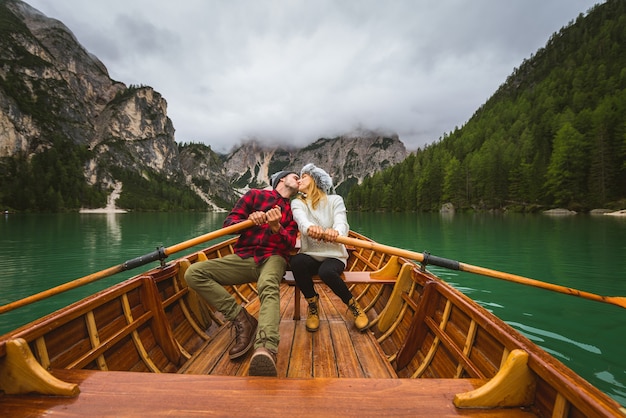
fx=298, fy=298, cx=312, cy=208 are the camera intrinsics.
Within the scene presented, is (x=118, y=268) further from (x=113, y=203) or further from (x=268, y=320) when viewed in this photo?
(x=113, y=203)

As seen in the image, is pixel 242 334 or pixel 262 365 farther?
pixel 242 334

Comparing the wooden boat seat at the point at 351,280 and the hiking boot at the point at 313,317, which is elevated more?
the wooden boat seat at the point at 351,280

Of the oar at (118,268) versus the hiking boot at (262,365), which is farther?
the oar at (118,268)

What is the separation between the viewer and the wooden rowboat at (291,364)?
1835 millimetres

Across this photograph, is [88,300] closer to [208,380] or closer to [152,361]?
[152,361]

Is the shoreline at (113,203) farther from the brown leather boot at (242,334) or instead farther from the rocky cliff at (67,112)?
the brown leather boot at (242,334)

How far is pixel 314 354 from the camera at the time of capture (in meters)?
3.71

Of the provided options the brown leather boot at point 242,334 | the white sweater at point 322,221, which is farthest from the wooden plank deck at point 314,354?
the white sweater at point 322,221

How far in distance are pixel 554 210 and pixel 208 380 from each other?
65.4m

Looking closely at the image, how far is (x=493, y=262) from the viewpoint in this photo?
42.9 ft

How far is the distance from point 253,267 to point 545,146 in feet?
281

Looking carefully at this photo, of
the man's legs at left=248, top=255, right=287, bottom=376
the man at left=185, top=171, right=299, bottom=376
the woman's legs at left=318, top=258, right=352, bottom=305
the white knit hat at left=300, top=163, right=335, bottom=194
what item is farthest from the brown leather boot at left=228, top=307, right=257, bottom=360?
the white knit hat at left=300, top=163, right=335, bottom=194

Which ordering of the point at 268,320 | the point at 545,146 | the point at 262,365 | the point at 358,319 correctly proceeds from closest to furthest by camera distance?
the point at 262,365
the point at 268,320
the point at 358,319
the point at 545,146

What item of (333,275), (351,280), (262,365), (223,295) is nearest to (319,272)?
(333,275)
